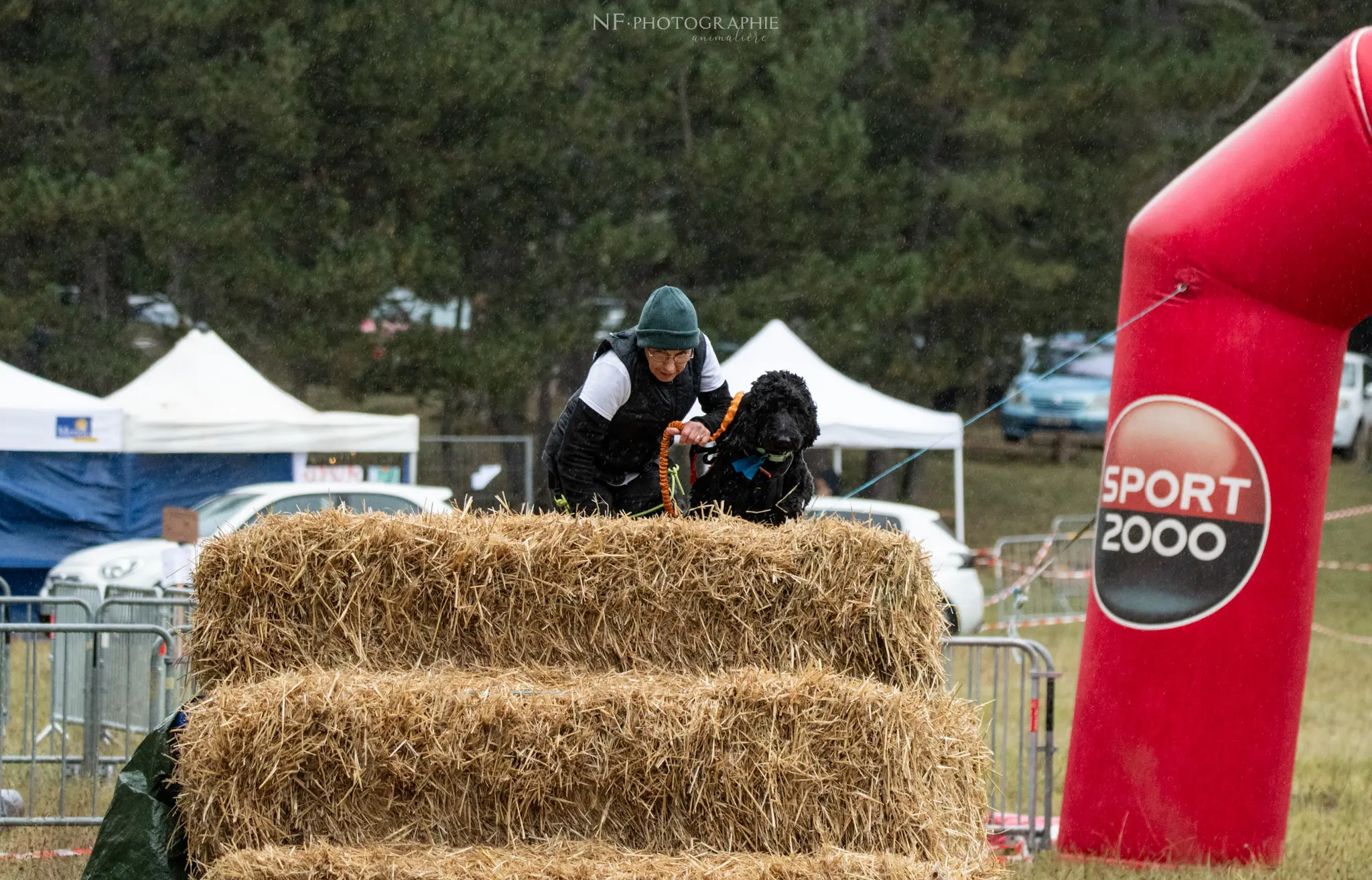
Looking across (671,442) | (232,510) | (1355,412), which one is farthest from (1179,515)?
(1355,412)

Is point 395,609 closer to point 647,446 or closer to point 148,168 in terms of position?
point 647,446

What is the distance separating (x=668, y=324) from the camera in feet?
17.2

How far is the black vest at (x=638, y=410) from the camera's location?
18.0 feet

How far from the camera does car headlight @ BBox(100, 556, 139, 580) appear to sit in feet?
42.6

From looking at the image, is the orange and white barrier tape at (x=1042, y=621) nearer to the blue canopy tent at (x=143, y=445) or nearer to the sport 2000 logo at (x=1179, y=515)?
the blue canopy tent at (x=143, y=445)

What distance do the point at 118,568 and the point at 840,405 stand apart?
24.5 feet

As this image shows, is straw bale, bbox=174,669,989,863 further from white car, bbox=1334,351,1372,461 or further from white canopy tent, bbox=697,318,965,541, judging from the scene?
white car, bbox=1334,351,1372,461

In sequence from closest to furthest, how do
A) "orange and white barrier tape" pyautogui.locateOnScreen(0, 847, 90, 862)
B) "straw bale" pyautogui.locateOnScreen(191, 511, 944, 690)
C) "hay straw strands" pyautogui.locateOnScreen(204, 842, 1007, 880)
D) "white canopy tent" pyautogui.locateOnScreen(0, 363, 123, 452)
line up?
"hay straw strands" pyautogui.locateOnScreen(204, 842, 1007, 880) < "straw bale" pyautogui.locateOnScreen(191, 511, 944, 690) < "orange and white barrier tape" pyautogui.locateOnScreen(0, 847, 90, 862) < "white canopy tent" pyautogui.locateOnScreen(0, 363, 123, 452)

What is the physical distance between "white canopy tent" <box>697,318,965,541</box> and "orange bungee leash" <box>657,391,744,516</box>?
10170mm

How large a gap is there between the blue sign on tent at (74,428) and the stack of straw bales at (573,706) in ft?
35.5

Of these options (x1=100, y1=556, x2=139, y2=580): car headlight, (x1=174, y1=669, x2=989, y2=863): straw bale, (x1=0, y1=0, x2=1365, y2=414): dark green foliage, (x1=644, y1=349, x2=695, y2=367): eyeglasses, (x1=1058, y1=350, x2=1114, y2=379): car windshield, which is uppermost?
(x1=0, y1=0, x2=1365, y2=414): dark green foliage

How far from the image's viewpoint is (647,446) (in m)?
5.64

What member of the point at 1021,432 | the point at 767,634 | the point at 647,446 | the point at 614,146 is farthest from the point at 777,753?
the point at 1021,432

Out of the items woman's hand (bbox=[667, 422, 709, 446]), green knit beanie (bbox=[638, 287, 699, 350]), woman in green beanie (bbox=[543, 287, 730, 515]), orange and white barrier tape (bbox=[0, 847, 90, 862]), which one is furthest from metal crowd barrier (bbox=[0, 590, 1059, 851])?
green knit beanie (bbox=[638, 287, 699, 350])
